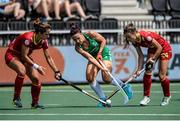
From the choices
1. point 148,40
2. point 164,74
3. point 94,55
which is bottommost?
point 164,74

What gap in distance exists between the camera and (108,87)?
20453mm

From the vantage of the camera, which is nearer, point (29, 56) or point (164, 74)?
point (29, 56)

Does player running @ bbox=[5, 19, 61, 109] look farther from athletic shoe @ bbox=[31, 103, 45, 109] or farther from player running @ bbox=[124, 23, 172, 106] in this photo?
player running @ bbox=[124, 23, 172, 106]

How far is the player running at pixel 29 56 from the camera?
14719mm

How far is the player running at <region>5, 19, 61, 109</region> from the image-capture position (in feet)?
48.3

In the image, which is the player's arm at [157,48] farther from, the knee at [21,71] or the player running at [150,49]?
the knee at [21,71]

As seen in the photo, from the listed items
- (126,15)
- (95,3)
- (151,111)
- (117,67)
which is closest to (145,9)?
(126,15)

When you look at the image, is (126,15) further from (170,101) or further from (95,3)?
(170,101)

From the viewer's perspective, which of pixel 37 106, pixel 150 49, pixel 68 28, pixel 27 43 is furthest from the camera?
pixel 68 28

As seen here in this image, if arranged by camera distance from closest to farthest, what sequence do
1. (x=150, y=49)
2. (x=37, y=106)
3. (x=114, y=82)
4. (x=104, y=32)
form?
(x=37, y=106) → (x=150, y=49) → (x=114, y=82) → (x=104, y=32)

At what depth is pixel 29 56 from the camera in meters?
15.3

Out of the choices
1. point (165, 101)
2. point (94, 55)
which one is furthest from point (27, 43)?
point (165, 101)

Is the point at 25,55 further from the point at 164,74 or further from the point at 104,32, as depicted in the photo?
the point at 104,32

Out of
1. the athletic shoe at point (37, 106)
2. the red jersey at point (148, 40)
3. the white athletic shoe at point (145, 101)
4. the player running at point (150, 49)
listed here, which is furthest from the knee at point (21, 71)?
the white athletic shoe at point (145, 101)
